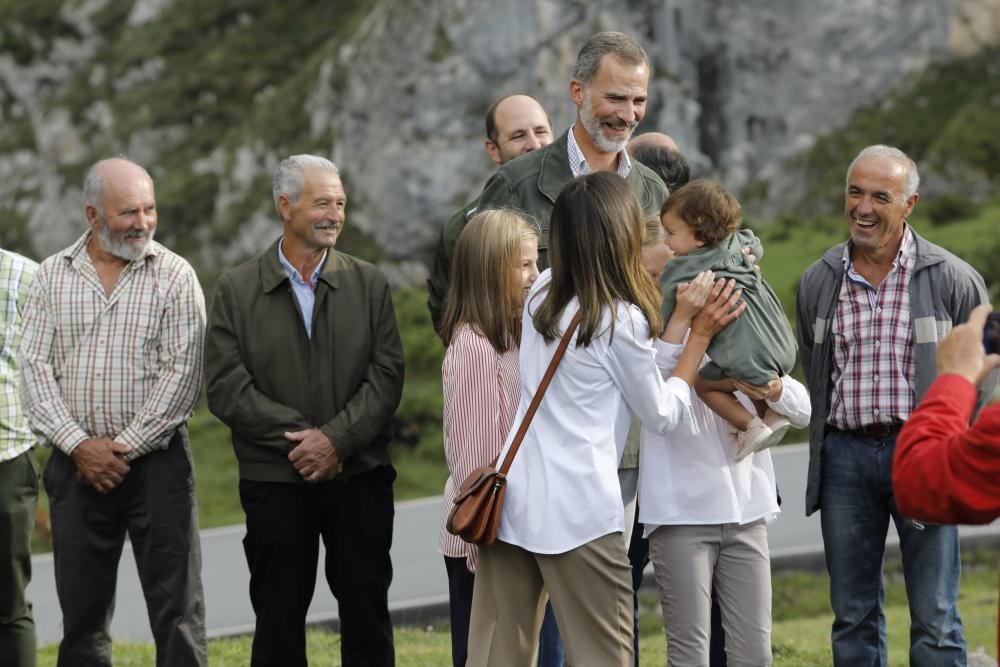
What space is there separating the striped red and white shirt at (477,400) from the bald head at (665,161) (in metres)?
1.76

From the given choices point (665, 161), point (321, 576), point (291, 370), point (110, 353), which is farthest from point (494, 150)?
point (321, 576)

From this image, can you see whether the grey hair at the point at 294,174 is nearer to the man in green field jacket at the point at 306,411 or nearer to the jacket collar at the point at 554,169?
the man in green field jacket at the point at 306,411

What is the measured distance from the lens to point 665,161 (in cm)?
647

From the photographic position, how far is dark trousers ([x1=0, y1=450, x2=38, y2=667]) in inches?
237

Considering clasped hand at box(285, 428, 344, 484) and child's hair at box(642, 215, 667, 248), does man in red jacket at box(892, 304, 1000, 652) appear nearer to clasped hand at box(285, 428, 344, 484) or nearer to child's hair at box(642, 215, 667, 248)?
child's hair at box(642, 215, 667, 248)

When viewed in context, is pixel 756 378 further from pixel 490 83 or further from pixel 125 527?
pixel 490 83

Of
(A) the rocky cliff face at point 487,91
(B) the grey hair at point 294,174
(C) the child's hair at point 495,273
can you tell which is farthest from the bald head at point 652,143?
(A) the rocky cliff face at point 487,91

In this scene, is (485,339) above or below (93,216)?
below

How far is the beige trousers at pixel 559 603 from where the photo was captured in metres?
4.50

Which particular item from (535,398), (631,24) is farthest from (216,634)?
(631,24)

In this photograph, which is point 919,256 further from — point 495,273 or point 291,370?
point 291,370

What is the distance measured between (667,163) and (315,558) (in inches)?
92.7

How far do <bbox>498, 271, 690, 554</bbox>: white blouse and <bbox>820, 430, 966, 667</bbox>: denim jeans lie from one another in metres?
1.33

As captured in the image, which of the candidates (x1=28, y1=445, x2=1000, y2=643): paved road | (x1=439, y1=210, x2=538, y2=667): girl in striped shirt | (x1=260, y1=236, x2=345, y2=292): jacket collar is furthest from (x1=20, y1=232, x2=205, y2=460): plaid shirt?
(x1=28, y1=445, x2=1000, y2=643): paved road
